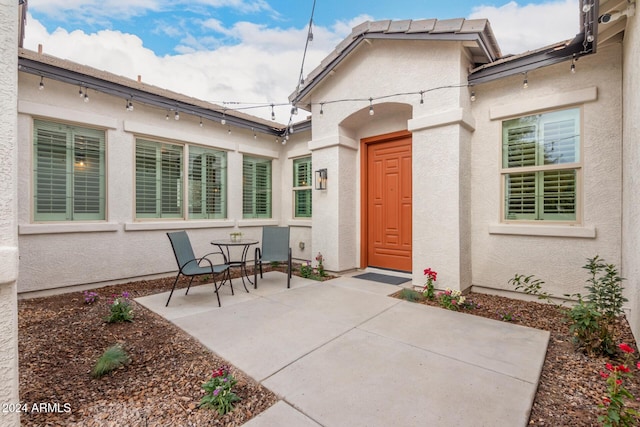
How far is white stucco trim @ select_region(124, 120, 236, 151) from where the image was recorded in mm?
5146

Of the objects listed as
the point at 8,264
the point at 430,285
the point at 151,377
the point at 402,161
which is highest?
the point at 402,161

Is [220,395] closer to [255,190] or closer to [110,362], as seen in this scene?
[110,362]

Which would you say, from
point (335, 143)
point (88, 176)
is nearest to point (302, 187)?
point (335, 143)

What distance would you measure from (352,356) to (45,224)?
16.2ft

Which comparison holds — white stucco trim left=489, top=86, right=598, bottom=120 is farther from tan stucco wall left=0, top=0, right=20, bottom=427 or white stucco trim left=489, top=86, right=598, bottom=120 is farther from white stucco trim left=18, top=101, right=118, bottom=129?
white stucco trim left=18, top=101, right=118, bottom=129

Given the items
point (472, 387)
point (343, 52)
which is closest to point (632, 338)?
point (472, 387)

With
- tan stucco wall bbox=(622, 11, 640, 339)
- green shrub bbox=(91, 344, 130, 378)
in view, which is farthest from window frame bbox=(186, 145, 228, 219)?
tan stucco wall bbox=(622, 11, 640, 339)

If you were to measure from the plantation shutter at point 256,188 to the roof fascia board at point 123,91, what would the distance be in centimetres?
90

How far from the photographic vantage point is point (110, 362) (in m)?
2.30

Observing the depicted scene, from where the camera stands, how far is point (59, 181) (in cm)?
454

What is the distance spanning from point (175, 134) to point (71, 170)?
1.79 meters

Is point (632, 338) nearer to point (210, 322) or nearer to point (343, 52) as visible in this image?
point (210, 322)

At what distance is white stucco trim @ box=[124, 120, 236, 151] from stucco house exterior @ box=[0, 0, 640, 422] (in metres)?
0.03

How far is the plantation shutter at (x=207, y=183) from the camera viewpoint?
604 cm
